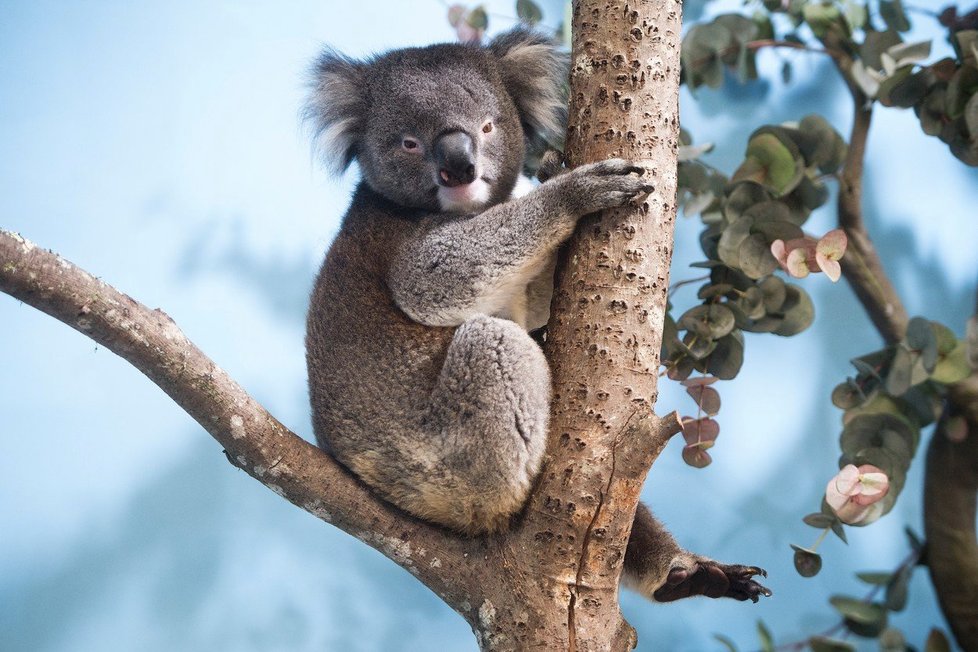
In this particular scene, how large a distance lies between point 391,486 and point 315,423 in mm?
334

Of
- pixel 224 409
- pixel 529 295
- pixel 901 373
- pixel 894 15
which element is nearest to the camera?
pixel 224 409

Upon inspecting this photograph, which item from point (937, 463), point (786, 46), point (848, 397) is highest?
point (786, 46)

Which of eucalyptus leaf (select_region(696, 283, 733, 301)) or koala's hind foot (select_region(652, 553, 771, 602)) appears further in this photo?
eucalyptus leaf (select_region(696, 283, 733, 301))

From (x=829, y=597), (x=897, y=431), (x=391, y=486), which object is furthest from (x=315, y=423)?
(x=829, y=597)

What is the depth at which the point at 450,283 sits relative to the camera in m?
2.05

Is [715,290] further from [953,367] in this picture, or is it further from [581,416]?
[581,416]

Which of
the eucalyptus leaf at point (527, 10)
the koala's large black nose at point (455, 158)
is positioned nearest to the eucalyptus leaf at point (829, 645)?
the koala's large black nose at point (455, 158)

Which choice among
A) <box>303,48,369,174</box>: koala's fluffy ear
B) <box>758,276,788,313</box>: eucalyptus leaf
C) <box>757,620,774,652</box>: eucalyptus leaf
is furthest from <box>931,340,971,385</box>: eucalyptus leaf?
<box>303,48,369,174</box>: koala's fluffy ear

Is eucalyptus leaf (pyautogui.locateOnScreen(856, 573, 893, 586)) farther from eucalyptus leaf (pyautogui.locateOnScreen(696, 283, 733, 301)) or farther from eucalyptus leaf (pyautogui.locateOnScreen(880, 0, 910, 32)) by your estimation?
eucalyptus leaf (pyautogui.locateOnScreen(880, 0, 910, 32))

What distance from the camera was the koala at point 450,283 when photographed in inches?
75.0

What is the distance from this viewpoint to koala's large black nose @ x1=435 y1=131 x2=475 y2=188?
7.09 ft

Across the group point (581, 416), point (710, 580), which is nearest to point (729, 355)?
point (710, 580)

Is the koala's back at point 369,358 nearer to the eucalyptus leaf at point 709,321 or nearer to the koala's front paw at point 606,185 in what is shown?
the koala's front paw at point 606,185

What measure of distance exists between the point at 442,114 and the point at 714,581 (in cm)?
130
